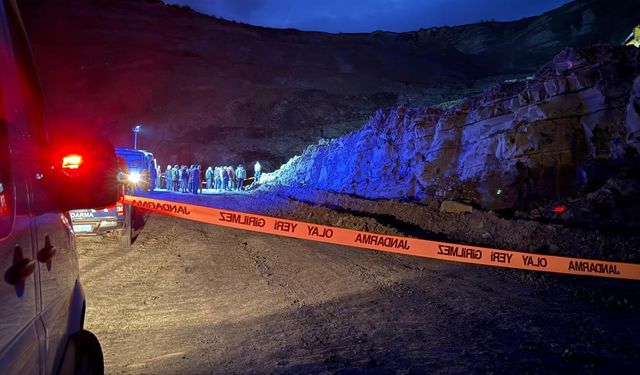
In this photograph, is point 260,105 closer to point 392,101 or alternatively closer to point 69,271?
point 392,101

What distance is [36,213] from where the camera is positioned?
2.10 meters

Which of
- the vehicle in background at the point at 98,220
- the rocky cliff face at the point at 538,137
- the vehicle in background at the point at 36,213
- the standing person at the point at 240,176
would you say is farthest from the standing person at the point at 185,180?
the vehicle in background at the point at 36,213

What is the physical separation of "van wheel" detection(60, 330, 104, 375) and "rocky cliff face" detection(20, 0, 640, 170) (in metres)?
38.2

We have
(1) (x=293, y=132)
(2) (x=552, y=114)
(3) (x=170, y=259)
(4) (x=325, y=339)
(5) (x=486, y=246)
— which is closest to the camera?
(4) (x=325, y=339)

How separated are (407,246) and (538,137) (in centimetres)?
785

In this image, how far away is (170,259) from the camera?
386 inches

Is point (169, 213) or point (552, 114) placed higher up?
point (552, 114)

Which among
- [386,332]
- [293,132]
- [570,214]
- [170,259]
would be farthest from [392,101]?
[386,332]

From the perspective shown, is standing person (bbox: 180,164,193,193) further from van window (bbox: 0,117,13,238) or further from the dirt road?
van window (bbox: 0,117,13,238)

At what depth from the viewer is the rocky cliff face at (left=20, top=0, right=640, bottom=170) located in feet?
160

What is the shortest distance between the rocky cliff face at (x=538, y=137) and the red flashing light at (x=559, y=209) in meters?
1.25

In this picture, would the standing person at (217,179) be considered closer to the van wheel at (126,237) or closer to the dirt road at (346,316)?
the van wheel at (126,237)

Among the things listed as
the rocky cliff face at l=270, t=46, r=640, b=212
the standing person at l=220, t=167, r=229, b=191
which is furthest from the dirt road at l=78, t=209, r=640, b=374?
the standing person at l=220, t=167, r=229, b=191

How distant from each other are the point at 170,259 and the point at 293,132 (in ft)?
127
